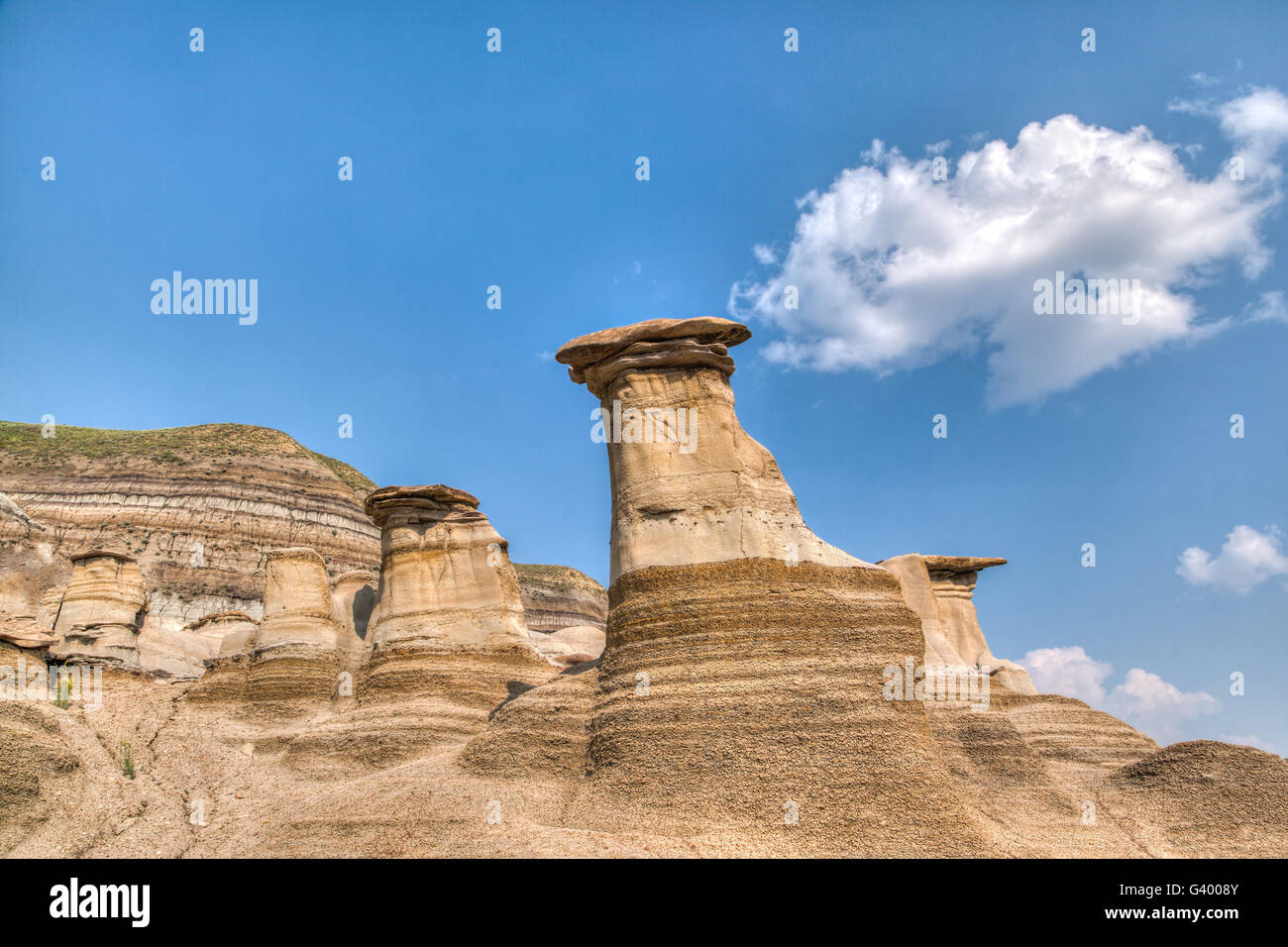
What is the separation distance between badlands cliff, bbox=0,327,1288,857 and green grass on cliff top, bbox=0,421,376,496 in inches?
1789

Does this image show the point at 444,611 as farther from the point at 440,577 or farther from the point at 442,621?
the point at 440,577

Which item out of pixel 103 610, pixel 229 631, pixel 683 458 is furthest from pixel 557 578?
pixel 683 458

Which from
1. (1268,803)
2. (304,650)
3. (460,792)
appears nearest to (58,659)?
(304,650)

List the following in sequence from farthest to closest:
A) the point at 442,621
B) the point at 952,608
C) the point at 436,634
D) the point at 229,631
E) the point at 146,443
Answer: the point at 146,443 < the point at 229,631 < the point at 952,608 < the point at 442,621 < the point at 436,634

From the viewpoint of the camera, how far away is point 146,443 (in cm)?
7031

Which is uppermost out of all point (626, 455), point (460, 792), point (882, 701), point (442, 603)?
point (626, 455)

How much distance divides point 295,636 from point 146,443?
5282cm

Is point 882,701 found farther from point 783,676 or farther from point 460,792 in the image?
point 460,792

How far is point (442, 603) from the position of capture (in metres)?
24.4

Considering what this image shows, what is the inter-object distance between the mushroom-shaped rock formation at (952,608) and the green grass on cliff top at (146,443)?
5403 centimetres

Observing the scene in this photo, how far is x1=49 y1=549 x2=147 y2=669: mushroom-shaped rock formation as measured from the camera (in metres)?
26.2

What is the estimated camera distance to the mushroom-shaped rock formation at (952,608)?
27312 mm
